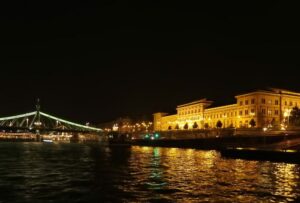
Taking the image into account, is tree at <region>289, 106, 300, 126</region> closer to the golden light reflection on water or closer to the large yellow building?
the large yellow building

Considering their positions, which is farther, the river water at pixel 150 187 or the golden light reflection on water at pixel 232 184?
the golden light reflection on water at pixel 232 184

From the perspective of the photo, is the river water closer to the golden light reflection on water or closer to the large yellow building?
the golden light reflection on water

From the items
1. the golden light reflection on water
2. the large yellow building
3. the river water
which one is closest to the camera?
the river water

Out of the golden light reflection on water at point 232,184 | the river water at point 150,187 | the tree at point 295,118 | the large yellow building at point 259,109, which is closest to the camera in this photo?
the river water at point 150,187

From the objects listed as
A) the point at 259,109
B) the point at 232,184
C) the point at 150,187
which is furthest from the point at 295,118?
the point at 150,187

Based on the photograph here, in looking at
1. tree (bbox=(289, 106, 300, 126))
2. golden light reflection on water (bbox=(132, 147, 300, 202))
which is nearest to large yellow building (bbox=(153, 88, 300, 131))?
tree (bbox=(289, 106, 300, 126))

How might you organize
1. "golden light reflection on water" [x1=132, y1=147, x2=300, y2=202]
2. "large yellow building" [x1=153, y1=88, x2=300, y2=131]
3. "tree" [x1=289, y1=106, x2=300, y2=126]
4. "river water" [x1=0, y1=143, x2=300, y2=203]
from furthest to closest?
"large yellow building" [x1=153, y1=88, x2=300, y2=131] < "tree" [x1=289, y1=106, x2=300, y2=126] < "golden light reflection on water" [x1=132, y1=147, x2=300, y2=202] < "river water" [x1=0, y1=143, x2=300, y2=203]

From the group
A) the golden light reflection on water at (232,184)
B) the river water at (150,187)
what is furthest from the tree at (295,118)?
the river water at (150,187)

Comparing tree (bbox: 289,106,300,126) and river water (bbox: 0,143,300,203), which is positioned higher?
tree (bbox: 289,106,300,126)

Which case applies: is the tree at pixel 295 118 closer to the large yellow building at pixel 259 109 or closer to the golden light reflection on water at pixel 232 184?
the large yellow building at pixel 259 109

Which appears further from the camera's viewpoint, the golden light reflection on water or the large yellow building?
the large yellow building

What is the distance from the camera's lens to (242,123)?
A: 134875 mm

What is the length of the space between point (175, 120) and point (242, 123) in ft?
200

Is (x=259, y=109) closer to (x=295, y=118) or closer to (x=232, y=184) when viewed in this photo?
(x=295, y=118)
